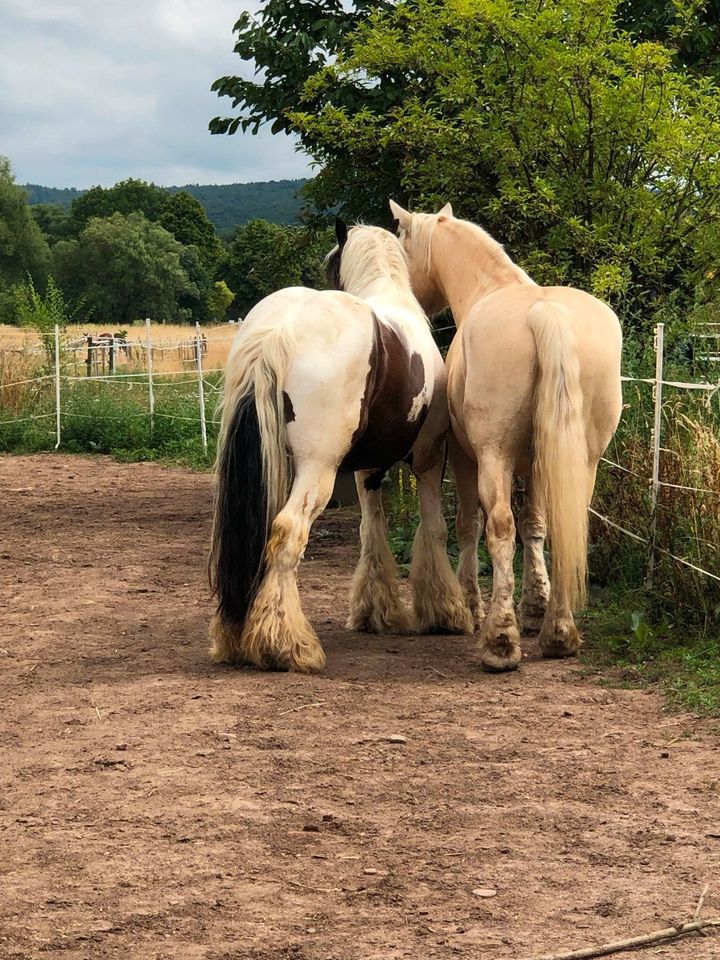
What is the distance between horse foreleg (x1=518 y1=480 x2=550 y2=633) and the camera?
246 inches

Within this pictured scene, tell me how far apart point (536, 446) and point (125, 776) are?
2.38m

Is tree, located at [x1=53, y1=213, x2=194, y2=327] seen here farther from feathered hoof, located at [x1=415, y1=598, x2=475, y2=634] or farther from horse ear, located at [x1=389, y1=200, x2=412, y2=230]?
feathered hoof, located at [x1=415, y1=598, x2=475, y2=634]

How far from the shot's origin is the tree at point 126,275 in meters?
59.7

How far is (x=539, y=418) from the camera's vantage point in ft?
18.0

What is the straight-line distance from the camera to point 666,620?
20.4 ft

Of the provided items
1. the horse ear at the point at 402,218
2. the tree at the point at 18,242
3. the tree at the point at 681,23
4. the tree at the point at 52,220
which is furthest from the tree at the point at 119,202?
the horse ear at the point at 402,218

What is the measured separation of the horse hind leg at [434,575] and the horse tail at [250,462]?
3.83 feet

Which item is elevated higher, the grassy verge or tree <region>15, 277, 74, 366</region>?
tree <region>15, 277, 74, 366</region>

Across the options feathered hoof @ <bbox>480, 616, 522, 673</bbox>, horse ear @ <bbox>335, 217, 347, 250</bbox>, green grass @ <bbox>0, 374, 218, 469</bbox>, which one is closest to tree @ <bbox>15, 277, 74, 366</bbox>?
green grass @ <bbox>0, 374, 218, 469</bbox>

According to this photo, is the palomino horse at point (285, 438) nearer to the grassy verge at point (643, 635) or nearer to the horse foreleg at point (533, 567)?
the horse foreleg at point (533, 567)

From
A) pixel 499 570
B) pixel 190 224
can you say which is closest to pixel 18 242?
pixel 190 224

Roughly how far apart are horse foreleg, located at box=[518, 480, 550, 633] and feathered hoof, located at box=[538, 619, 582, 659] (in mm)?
459

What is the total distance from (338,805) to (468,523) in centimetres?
297

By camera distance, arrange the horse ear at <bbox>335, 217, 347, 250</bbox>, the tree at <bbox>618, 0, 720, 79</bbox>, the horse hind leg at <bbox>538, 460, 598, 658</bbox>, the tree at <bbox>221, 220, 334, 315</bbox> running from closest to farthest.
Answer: the horse hind leg at <bbox>538, 460, 598, 658</bbox>
the horse ear at <bbox>335, 217, 347, 250</bbox>
the tree at <bbox>221, 220, 334, 315</bbox>
the tree at <bbox>618, 0, 720, 79</bbox>
